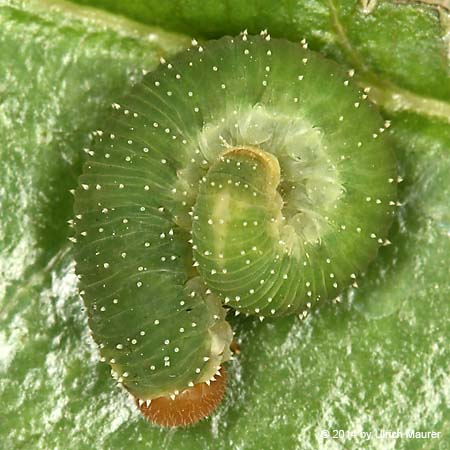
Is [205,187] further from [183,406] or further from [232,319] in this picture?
[183,406]

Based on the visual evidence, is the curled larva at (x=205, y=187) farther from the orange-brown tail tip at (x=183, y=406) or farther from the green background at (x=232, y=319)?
the green background at (x=232, y=319)

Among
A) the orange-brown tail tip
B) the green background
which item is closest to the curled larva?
the orange-brown tail tip

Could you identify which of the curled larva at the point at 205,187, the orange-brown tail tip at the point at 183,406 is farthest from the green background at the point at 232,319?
the curled larva at the point at 205,187

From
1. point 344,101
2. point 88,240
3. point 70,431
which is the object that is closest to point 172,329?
point 88,240

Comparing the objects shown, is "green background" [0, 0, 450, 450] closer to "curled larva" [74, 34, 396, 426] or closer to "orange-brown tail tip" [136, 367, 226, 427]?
"orange-brown tail tip" [136, 367, 226, 427]

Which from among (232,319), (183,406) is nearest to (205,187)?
(232,319)

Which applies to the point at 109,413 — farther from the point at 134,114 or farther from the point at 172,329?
the point at 134,114
